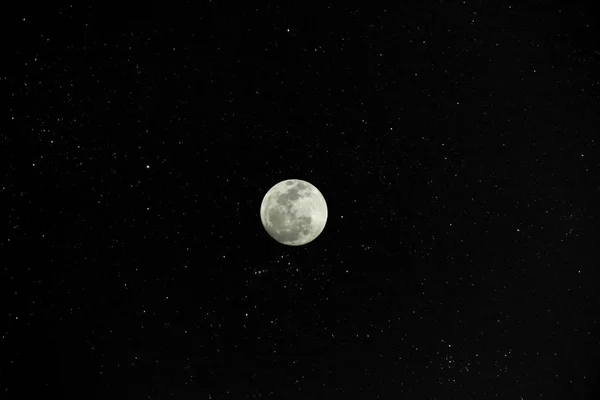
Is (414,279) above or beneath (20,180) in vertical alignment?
beneath

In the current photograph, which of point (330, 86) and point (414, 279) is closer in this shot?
point (330, 86)

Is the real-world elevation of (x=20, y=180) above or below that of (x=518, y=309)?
above

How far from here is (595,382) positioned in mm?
2002

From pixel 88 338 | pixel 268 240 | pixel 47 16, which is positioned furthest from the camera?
pixel 268 240

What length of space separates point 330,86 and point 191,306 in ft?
2.82

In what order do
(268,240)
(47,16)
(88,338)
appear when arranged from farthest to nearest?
1. (268,240)
2. (88,338)
3. (47,16)

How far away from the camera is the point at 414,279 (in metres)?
1.96

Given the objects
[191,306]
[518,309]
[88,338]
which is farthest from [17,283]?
[518,309]

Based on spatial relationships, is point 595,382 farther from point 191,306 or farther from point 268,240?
point 191,306

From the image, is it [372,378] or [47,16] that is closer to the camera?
[47,16]

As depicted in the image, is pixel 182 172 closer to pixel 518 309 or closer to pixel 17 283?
pixel 17 283

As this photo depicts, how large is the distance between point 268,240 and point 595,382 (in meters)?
1.28

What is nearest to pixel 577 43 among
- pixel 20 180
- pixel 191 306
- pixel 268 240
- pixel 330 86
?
pixel 330 86

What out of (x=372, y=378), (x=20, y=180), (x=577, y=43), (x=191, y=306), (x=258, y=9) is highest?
(x=258, y=9)
